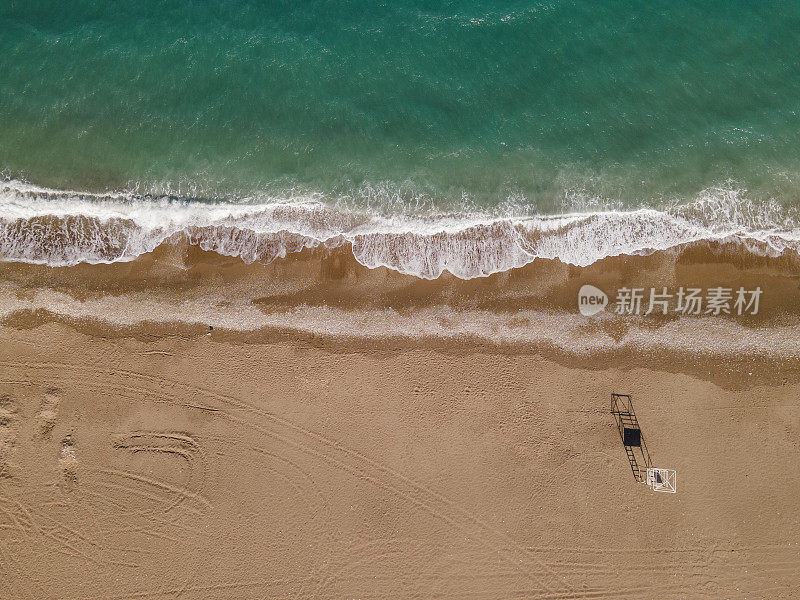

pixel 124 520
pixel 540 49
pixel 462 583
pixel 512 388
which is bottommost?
pixel 462 583

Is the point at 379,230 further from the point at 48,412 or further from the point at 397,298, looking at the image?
the point at 48,412

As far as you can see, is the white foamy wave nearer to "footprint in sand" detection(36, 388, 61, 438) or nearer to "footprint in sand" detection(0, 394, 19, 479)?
"footprint in sand" detection(36, 388, 61, 438)

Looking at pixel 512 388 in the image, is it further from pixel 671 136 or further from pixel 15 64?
pixel 15 64

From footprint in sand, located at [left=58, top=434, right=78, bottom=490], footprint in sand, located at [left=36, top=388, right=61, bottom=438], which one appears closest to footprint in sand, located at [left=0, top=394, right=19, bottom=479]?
footprint in sand, located at [left=36, top=388, right=61, bottom=438]

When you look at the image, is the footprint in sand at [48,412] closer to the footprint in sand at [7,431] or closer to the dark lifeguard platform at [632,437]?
the footprint in sand at [7,431]

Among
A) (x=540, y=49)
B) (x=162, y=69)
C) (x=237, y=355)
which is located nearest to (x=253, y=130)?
(x=162, y=69)

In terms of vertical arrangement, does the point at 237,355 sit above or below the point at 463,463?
above
